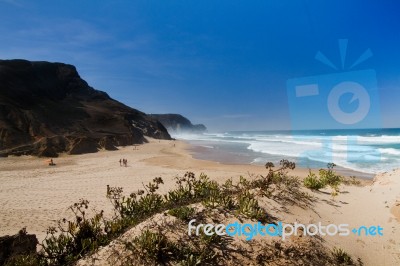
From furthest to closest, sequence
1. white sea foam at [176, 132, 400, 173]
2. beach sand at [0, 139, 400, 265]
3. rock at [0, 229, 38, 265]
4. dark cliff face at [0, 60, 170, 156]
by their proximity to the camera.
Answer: dark cliff face at [0, 60, 170, 156] → white sea foam at [176, 132, 400, 173] → beach sand at [0, 139, 400, 265] → rock at [0, 229, 38, 265]

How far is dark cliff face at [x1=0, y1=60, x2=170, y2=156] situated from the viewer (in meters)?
34.7

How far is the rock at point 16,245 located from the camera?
577 cm

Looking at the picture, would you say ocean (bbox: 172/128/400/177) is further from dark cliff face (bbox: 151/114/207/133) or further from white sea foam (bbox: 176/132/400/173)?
dark cliff face (bbox: 151/114/207/133)

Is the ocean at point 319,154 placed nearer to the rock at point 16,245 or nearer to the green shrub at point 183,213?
the green shrub at point 183,213

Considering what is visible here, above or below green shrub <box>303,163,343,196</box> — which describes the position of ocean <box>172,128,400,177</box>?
below

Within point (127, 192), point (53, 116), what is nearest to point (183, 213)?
point (127, 192)

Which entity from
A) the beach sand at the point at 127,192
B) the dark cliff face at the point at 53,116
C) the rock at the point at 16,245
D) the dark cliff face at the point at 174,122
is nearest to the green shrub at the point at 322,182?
the beach sand at the point at 127,192

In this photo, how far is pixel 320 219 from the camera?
6875 mm

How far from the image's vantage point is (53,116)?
4575 cm

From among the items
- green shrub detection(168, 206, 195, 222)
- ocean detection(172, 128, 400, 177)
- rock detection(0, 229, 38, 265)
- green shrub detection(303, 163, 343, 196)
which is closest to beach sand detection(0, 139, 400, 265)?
green shrub detection(303, 163, 343, 196)

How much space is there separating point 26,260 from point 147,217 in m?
2.29

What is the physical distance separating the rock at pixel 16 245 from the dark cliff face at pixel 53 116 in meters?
28.8

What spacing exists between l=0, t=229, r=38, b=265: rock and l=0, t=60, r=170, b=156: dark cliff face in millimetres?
28755

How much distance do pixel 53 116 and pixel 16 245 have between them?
146 ft
